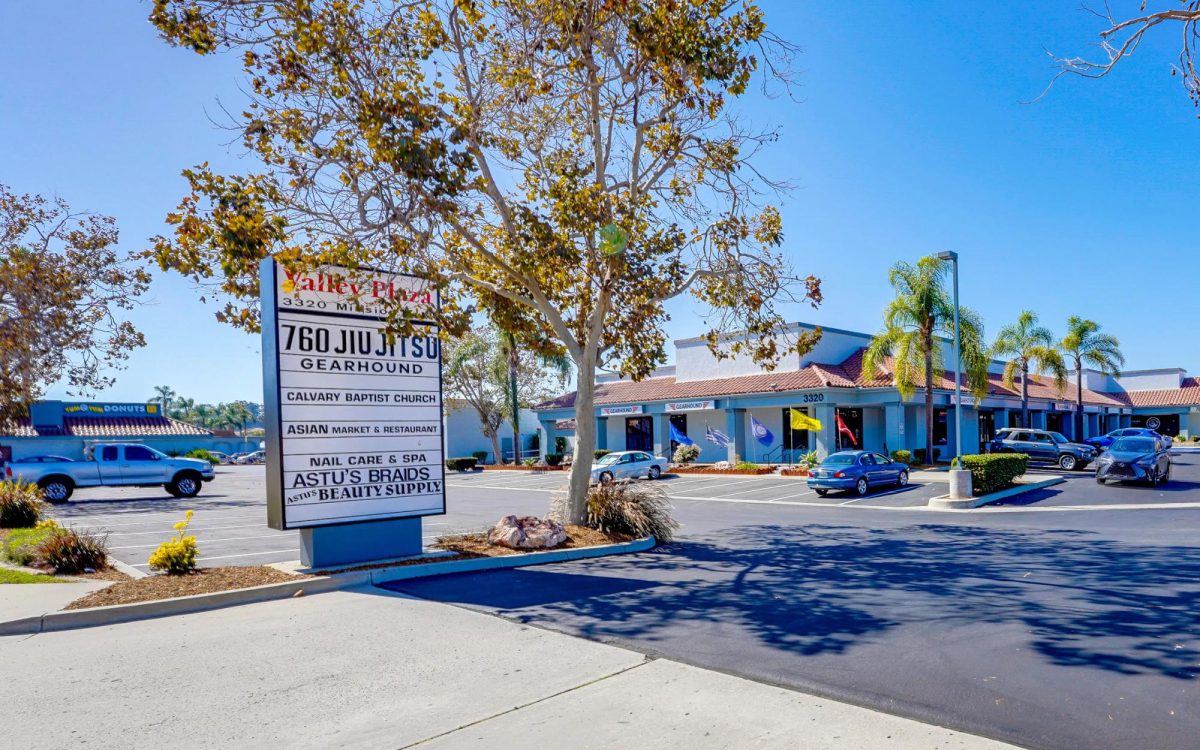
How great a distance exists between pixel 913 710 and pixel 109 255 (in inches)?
869

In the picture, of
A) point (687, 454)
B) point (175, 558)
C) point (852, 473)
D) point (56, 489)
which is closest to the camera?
point (175, 558)

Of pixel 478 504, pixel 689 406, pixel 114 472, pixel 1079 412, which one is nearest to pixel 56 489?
pixel 114 472

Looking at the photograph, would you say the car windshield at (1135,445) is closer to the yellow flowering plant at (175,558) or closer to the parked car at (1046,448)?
the parked car at (1046,448)

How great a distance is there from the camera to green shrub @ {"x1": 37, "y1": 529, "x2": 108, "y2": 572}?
10.2 meters

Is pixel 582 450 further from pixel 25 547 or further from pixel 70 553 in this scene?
pixel 25 547

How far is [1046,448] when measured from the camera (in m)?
31.3

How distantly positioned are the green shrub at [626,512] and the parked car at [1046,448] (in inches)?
898

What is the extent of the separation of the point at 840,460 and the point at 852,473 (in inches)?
25.7

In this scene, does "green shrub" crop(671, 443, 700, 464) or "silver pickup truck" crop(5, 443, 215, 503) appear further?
"green shrub" crop(671, 443, 700, 464)

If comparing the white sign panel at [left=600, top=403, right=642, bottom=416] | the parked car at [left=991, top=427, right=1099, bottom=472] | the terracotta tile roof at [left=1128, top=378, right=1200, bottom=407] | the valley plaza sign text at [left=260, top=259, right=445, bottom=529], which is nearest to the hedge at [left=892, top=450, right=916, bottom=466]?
the parked car at [left=991, top=427, right=1099, bottom=472]

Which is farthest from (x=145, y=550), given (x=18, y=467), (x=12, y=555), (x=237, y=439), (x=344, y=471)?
(x=237, y=439)

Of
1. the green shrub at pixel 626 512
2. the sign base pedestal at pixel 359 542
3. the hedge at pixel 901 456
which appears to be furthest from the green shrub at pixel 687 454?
the sign base pedestal at pixel 359 542

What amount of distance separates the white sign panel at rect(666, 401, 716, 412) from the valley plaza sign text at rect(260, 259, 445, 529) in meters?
26.4

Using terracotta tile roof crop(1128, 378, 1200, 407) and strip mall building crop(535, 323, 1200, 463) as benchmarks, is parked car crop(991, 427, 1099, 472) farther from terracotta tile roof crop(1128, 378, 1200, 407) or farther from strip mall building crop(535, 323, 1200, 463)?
terracotta tile roof crop(1128, 378, 1200, 407)
